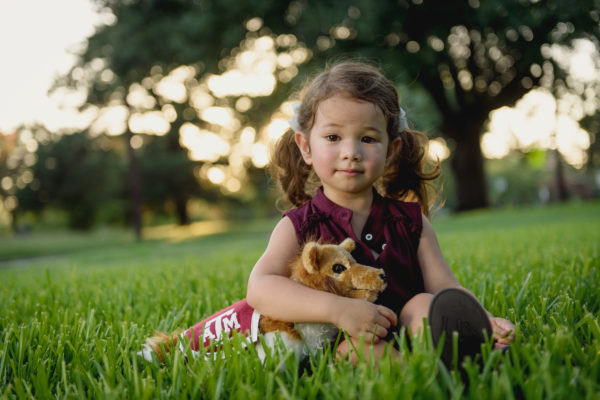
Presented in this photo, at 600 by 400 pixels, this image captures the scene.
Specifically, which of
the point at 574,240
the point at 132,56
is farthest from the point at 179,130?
the point at 574,240

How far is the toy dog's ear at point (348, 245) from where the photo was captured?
1.64 metres

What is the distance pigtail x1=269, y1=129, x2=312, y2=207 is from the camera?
2375 millimetres

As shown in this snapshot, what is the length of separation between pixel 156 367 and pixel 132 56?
1565 cm

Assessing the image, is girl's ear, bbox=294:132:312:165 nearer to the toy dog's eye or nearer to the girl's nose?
the girl's nose

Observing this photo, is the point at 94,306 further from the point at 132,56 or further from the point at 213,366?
the point at 132,56

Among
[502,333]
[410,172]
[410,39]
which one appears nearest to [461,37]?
[410,39]

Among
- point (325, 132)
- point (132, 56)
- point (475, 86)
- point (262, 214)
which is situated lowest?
point (262, 214)

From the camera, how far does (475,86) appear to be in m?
16.1

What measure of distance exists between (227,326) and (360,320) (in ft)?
1.81

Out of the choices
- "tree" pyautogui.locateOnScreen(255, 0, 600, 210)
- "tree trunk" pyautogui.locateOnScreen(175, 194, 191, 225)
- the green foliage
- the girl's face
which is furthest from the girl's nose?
"tree trunk" pyautogui.locateOnScreen(175, 194, 191, 225)

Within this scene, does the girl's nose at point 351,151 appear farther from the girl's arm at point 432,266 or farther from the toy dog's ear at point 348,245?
the girl's arm at point 432,266

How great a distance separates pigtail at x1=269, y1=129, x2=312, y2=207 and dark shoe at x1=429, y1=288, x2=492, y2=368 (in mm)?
1207

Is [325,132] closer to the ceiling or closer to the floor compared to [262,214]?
closer to the ceiling

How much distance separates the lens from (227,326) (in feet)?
5.65
